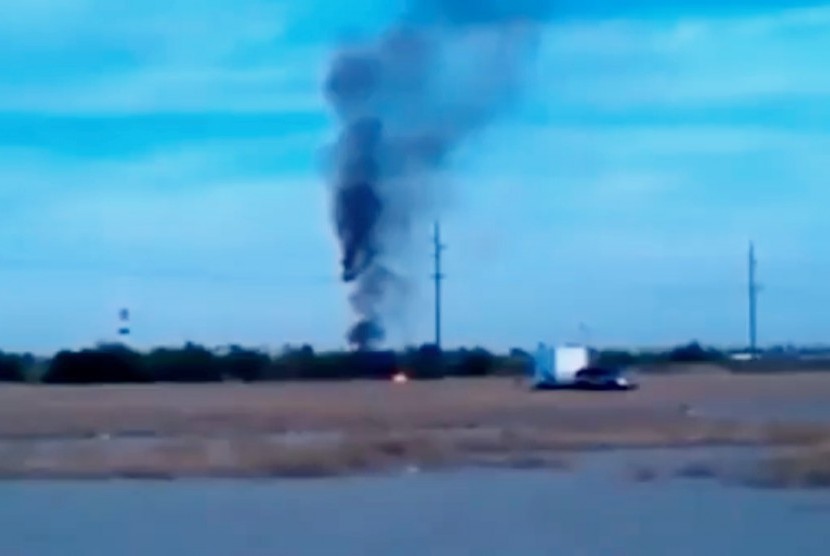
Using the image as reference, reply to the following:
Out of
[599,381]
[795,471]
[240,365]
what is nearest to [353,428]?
[795,471]

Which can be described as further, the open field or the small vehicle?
the small vehicle

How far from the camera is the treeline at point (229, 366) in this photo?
9881 cm

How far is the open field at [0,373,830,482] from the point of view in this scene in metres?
36.7

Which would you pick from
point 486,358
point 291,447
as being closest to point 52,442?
point 291,447

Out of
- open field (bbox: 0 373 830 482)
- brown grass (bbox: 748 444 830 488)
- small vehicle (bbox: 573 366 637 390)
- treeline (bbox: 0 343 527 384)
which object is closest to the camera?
brown grass (bbox: 748 444 830 488)

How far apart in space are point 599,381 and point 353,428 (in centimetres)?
3643

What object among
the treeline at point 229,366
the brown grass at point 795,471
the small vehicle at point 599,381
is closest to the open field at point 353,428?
Result: the brown grass at point 795,471

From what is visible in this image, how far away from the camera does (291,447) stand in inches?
1586

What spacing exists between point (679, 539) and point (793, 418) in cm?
3258

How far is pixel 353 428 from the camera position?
161 ft

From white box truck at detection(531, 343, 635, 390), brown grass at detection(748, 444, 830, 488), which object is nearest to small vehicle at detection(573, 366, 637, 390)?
white box truck at detection(531, 343, 635, 390)

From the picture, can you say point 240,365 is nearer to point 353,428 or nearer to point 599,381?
point 599,381

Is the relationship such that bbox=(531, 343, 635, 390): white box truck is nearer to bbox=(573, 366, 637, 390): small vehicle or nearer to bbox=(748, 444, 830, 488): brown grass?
bbox=(573, 366, 637, 390): small vehicle

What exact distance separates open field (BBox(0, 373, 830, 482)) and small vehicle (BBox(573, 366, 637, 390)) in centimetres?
162
